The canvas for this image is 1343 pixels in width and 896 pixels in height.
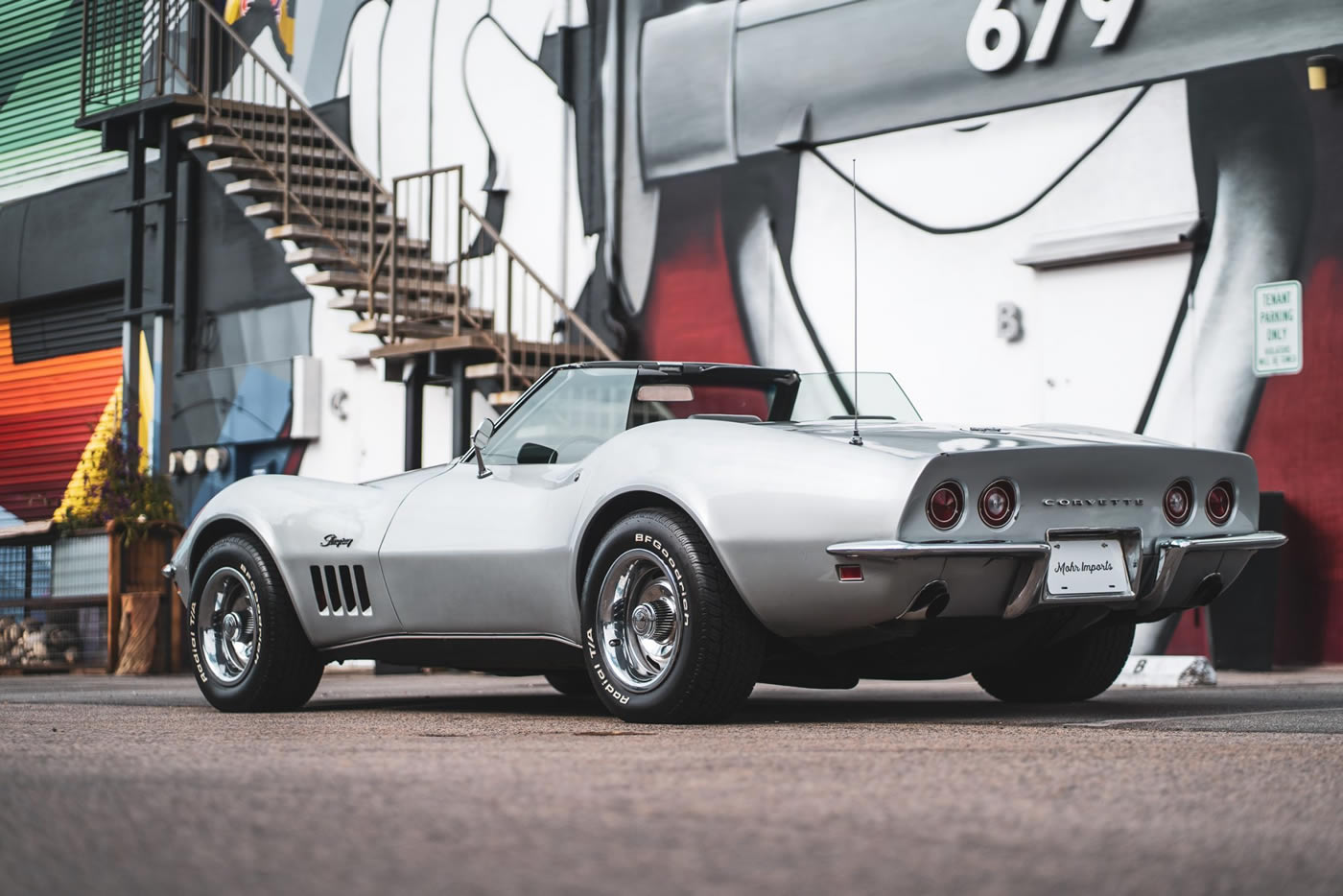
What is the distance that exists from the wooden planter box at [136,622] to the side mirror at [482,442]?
238 inches

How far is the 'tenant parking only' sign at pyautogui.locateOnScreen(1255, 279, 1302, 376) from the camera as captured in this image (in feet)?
32.4

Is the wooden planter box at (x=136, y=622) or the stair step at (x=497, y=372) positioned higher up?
the stair step at (x=497, y=372)

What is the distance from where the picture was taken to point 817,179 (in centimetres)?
1257

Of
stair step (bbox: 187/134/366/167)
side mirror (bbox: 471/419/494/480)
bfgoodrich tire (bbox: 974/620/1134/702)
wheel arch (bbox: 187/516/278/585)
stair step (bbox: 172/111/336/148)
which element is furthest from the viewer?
stair step (bbox: 172/111/336/148)

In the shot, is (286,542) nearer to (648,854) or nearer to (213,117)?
(648,854)

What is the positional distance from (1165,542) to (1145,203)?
5.98 m

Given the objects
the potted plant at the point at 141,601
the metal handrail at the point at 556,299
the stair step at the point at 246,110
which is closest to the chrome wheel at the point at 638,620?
the potted plant at the point at 141,601

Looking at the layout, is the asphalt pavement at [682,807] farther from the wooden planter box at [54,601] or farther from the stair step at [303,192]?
the stair step at [303,192]

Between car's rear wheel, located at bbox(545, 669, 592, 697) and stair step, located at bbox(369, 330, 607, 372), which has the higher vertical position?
stair step, located at bbox(369, 330, 607, 372)

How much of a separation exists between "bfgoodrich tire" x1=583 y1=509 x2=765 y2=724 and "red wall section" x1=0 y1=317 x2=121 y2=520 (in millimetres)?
14478

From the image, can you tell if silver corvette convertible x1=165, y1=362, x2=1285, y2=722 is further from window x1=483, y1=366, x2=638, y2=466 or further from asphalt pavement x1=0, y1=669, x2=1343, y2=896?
asphalt pavement x1=0, y1=669, x2=1343, y2=896

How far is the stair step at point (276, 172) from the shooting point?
601 inches

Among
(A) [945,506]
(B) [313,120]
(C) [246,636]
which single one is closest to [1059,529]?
(A) [945,506]

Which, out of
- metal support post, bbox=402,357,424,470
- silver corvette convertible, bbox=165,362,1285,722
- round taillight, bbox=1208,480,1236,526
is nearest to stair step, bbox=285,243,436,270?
metal support post, bbox=402,357,424,470
